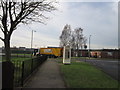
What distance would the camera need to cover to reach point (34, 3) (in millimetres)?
12094

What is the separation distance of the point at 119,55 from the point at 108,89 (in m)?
52.0

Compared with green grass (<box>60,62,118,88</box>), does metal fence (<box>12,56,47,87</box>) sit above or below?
above

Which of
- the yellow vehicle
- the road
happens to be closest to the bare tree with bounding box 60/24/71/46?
the yellow vehicle

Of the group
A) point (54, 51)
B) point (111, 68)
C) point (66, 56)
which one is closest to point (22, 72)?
point (111, 68)

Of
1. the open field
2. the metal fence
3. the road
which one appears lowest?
the road

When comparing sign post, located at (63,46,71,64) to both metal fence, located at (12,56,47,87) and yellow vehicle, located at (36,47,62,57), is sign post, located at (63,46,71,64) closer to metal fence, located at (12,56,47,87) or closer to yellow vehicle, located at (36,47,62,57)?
metal fence, located at (12,56,47,87)

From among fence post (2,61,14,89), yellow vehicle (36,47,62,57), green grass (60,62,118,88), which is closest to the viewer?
fence post (2,61,14,89)

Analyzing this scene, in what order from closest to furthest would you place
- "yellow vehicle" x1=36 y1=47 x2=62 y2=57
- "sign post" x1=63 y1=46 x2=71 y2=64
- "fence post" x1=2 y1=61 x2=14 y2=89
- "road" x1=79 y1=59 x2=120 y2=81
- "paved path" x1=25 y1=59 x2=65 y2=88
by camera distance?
1. "fence post" x1=2 y1=61 x2=14 y2=89
2. "paved path" x1=25 y1=59 x2=65 y2=88
3. "road" x1=79 y1=59 x2=120 y2=81
4. "sign post" x1=63 y1=46 x2=71 y2=64
5. "yellow vehicle" x1=36 y1=47 x2=62 y2=57

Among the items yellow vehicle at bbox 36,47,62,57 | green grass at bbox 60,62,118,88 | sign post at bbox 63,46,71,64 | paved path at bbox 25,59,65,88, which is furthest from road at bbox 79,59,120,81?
yellow vehicle at bbox 36,47,62,57

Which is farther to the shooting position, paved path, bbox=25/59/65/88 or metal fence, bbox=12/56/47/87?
paved path, bbox=25/59/65/88

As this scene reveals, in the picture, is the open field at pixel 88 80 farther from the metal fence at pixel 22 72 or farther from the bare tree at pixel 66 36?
the bare tree at pixel 66 36

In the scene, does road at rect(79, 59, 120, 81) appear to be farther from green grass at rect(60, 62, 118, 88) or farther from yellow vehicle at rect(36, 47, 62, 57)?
yellow vehicle at rect(36, 47, 62, 57)

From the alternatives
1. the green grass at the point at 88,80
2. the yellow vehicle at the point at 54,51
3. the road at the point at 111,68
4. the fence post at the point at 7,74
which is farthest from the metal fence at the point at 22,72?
the yellow vehicle at the point at 54,51

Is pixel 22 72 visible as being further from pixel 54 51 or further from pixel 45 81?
pixel 54 51
